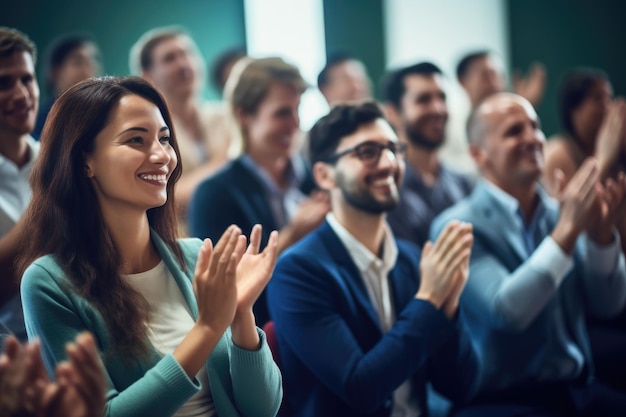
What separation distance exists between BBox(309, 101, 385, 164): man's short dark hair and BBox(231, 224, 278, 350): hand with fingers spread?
66cm

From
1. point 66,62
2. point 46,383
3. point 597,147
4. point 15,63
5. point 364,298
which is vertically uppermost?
point 15,63

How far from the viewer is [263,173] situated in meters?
2.76

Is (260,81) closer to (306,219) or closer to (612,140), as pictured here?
(306,219)

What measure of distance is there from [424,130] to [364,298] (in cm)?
158

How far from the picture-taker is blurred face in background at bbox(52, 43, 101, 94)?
395cm

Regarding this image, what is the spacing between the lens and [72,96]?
1533 millimetres

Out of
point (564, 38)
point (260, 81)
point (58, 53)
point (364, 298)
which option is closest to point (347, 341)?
point (364, 298)

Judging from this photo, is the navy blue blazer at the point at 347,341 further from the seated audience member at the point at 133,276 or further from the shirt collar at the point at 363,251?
the seated audience member at the point at 133,276

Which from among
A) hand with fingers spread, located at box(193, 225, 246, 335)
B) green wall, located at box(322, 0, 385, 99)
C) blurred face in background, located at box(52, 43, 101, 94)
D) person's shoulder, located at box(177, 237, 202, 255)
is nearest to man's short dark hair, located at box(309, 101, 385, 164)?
person's shoulder, located at box(177, 237, 202, 255)

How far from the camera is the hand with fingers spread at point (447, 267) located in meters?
1.98

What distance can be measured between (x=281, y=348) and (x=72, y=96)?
87 cm

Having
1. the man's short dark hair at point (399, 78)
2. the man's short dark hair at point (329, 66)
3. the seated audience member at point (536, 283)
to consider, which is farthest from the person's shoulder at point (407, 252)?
the man's short dark hair at point (329, 66)

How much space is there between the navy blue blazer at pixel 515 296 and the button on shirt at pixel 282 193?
1.75 ft

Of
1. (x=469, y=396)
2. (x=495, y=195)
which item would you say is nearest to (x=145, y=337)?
(x=469, y=396)
